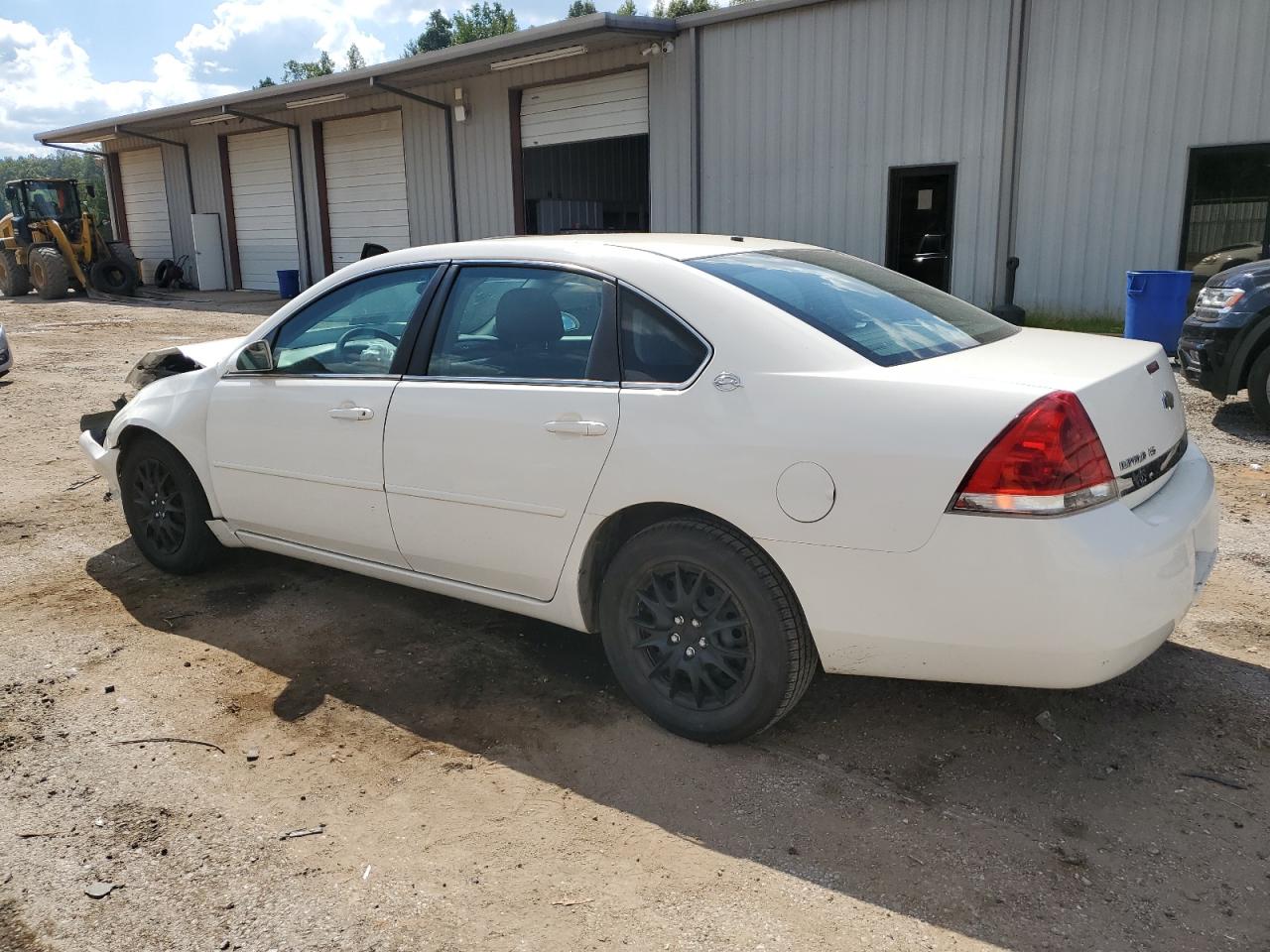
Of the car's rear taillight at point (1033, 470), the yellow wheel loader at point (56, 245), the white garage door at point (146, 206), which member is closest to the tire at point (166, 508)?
the car's rear taillight at point (1033, 470)

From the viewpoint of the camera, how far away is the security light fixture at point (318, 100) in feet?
68.2

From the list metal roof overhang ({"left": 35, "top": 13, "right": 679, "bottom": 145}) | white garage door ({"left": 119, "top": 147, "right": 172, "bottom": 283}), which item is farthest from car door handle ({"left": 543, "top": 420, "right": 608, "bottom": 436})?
white garage door ({"left": 119, "top": 147, "right": 172, "bottom": 283})

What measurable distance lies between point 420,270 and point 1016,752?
2.77m

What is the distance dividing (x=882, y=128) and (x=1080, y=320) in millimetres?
3751

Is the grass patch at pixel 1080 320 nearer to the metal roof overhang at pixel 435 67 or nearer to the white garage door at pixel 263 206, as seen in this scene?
the metal roof overhang at pixel 435 67

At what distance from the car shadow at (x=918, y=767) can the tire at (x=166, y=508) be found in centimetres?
50

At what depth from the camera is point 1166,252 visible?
1221 centimetres

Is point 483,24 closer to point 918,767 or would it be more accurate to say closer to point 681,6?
point 681,6

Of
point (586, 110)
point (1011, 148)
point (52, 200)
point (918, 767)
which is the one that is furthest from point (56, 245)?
point (918, 767)

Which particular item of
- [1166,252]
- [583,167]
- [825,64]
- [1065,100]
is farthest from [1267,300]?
[583,167]

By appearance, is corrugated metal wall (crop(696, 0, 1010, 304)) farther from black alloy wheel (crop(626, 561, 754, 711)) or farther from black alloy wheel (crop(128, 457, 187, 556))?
black alloy wheel (crop(626, 561, 754, 711))

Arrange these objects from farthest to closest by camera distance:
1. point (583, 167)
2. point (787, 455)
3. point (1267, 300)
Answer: point (583, 167)
point (1267, 300)
point (787, 455)

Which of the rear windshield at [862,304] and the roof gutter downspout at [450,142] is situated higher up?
the roof gutter downspout at [450,142]

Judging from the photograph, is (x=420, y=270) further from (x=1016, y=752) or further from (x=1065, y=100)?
(x=1065, y=100)
